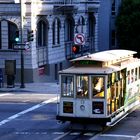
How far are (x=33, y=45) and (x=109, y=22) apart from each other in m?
18.9

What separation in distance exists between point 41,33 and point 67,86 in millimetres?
21539

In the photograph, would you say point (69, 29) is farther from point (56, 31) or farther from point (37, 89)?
point (37, 89)

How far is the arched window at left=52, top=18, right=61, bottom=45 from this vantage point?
143ft

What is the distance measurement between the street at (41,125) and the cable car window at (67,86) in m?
1.32

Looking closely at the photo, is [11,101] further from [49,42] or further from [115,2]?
[115,2]

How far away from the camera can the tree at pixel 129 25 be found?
176 feet


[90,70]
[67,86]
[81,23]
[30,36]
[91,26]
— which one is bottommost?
[67,86]

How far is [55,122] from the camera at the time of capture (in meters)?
22.6

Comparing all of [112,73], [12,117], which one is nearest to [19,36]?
[12,117]

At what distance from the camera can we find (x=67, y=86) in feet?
67.2

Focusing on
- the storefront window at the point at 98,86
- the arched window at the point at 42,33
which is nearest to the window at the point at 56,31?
the arched window at the point at 42,33

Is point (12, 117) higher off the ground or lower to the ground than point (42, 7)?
lower

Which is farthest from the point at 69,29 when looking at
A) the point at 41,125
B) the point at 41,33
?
the point at 41,125

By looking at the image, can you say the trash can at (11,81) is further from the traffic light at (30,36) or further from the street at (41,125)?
the street at (41,125)
